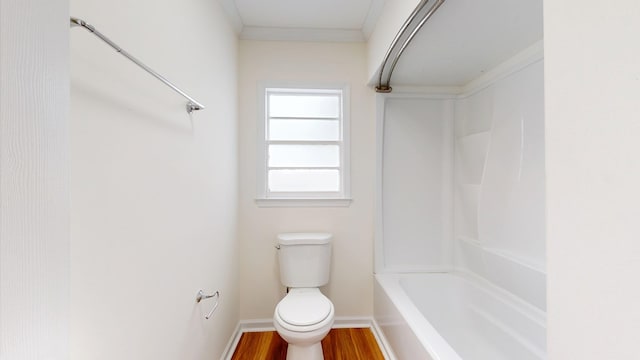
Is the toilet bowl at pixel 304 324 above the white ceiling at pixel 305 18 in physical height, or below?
below

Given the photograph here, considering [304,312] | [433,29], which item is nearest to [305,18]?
[433,29]

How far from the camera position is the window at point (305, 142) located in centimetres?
226

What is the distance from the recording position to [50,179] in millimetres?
393

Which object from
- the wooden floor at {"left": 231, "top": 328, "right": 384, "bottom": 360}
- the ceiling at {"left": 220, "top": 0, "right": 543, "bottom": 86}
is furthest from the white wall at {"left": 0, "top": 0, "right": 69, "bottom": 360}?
the wooden floor at {"left": 231, "top": 328, "right": 384, "bottom": 360}

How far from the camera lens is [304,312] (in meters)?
1.65

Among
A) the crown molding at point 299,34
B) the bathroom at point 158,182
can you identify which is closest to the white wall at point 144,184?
the bathroom at point 158,182

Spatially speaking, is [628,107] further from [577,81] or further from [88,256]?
[88,256]

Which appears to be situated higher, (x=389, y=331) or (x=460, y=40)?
(x=460, y=40)

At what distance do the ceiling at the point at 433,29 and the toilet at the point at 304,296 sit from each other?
1.40 meters

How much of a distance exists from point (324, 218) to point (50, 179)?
1888 millimetres

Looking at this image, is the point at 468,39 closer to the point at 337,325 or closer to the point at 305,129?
the point at 305,129

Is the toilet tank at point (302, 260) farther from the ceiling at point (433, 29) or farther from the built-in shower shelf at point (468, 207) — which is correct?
the ceiling at point (433, 29)

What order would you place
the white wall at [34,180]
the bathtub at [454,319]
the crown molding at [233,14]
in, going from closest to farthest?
the white wall at [34,180] → the bathtub at [454,319] → the crown molding at [233,14]

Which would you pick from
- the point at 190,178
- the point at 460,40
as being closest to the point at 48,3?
the point at 190,178
